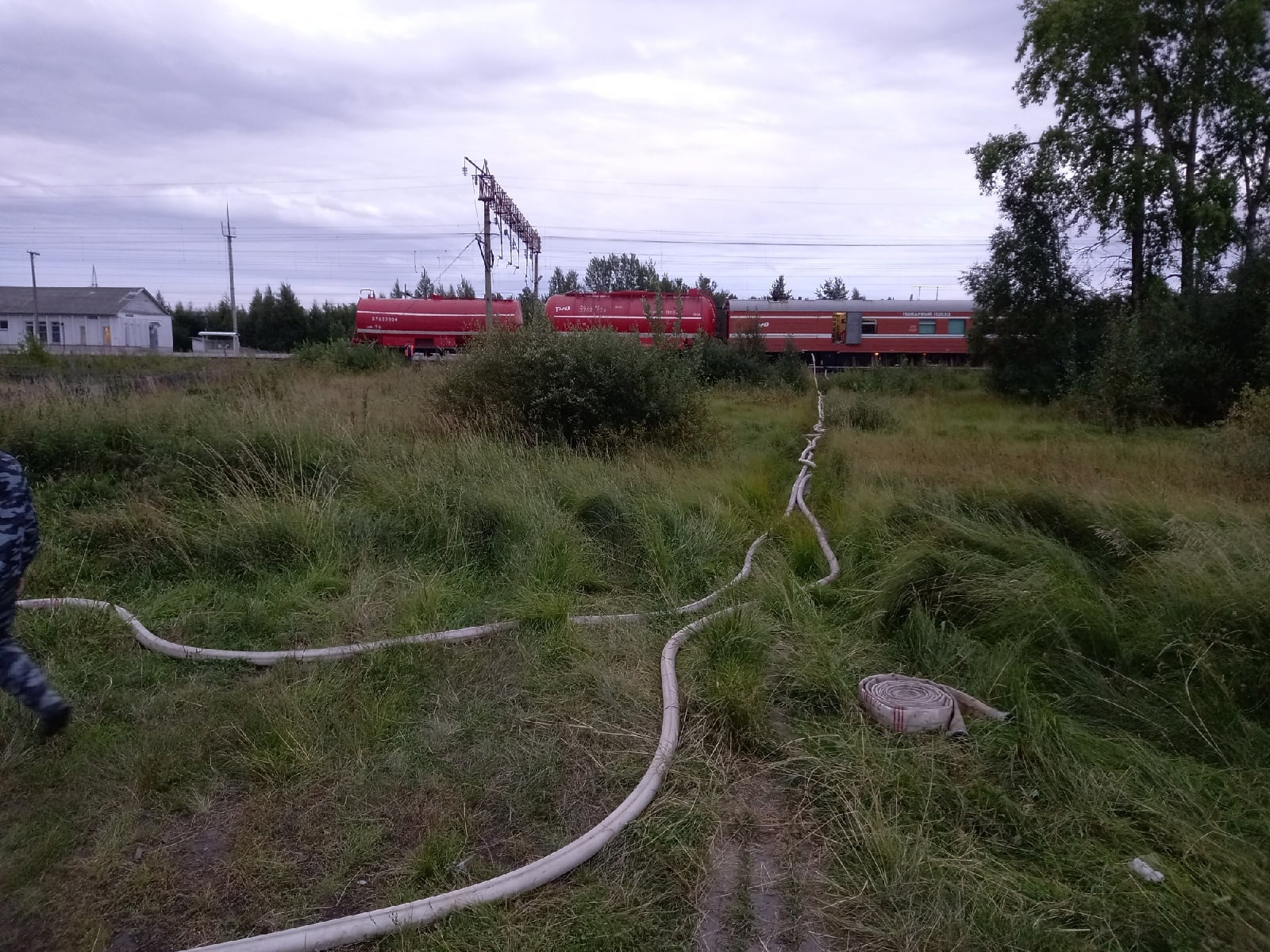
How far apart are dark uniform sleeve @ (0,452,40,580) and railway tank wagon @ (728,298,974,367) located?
108ft

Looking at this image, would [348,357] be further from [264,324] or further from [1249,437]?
[264,324]

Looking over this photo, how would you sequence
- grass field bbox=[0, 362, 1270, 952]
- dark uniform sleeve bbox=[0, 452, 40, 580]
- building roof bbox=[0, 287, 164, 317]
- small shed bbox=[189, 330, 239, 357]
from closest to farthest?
1. grass field bbox=[0, 362, 1270, 952]
2. dark uniform sleeve bbox=[0, 452, 40, 580]
3. building roof bbox=[0, 287, 164, 317]
4. small shed bbox=[189, 330, 239, 357]

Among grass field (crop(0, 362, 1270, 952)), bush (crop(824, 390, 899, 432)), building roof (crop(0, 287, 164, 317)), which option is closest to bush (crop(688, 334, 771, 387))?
bush (crop(824, 390, 899, 432))

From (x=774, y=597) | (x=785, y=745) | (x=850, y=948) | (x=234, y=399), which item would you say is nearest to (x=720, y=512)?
(x=774, y=597)

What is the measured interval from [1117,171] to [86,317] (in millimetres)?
57427

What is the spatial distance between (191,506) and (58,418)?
272 cm

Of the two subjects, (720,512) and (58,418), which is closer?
(720,512)

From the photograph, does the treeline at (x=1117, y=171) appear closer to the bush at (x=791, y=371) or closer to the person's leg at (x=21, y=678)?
the bush at (x=791, y=371)

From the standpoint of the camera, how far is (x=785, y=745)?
3.72m

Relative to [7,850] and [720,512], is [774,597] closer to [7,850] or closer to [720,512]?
[720,512]

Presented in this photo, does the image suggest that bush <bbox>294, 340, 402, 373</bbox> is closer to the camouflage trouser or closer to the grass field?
the grass field

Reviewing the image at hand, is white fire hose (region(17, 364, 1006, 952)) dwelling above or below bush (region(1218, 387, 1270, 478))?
below

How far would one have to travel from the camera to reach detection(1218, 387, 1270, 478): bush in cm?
899

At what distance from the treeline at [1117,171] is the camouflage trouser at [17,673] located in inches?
803
